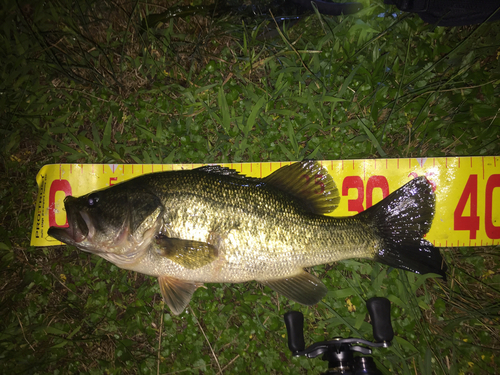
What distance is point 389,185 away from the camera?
252cm

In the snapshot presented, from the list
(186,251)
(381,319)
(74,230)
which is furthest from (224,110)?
(381,319)

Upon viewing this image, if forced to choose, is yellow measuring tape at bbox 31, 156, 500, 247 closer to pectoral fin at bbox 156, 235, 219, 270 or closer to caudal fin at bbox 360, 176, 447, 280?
caudal fin at bbox 360, 176, 447, 280

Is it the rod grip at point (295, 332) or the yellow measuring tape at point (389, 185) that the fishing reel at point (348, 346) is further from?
the yellow measuring tape at point (389, 185)

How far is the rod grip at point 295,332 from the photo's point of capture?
2229 millimetres

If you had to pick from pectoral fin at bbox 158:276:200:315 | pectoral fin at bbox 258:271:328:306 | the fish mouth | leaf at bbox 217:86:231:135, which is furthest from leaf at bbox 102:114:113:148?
pectoral fin at bbox 258:271:328:306

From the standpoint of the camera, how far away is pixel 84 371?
2.66 m

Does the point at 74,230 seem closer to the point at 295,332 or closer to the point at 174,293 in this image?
the point at 174,293

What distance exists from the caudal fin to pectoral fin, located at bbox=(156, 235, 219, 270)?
1.28 m

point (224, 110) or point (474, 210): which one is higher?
point (224, 110)

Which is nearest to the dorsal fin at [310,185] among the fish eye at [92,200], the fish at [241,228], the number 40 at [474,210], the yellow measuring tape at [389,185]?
the fish at [241,228]

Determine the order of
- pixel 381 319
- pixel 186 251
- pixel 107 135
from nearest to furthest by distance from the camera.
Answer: pixel 186 251
pixel 381 319
pixel 107 135

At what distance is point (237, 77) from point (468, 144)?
7.46 ft

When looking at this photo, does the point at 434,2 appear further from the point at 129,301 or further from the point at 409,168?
the point at 129,301

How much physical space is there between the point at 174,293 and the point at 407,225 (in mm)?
2020
